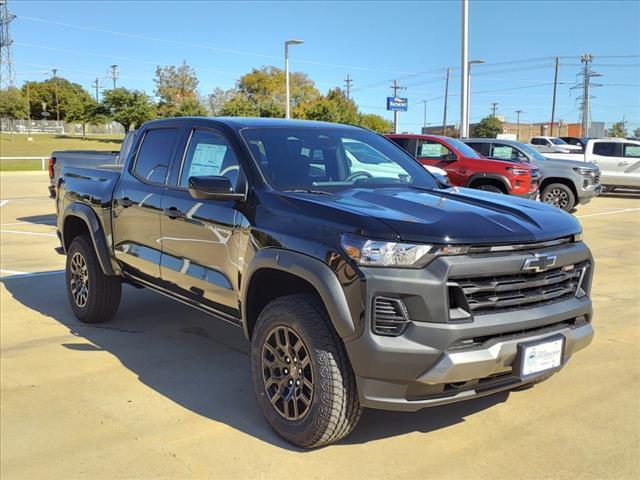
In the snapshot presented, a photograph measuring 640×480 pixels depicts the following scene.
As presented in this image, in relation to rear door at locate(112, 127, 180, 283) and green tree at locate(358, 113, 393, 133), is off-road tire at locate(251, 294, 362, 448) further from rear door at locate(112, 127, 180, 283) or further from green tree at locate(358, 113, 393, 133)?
green tree at locate(358, 113, 393, 133)

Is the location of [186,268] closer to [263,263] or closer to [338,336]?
[263,263]

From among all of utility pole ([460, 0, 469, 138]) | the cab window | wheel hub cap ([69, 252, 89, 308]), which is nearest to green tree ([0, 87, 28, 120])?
utility pole ([460, 0, 469, 138])

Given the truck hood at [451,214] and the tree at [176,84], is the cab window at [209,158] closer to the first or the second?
the truck hood at [451,214]

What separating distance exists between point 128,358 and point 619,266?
6.61 meters

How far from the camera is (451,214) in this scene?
3225mm

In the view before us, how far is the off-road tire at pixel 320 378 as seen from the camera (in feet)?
10.1

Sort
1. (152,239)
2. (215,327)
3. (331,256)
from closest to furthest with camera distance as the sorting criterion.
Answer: (331,256) < (152,239) < (215,327)

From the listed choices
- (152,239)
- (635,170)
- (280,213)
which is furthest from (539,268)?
(635,170)

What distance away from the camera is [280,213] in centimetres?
348

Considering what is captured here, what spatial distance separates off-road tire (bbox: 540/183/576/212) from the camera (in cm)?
1459

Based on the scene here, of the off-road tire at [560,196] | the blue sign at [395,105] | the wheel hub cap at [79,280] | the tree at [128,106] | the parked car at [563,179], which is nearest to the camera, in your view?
the wheel hub cap at [79,280]

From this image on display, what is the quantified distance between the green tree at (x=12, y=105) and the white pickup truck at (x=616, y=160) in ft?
217

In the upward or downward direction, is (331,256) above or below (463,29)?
below

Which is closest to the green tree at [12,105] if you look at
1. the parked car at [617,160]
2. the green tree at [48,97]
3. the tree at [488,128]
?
the green tree at [48,97]
